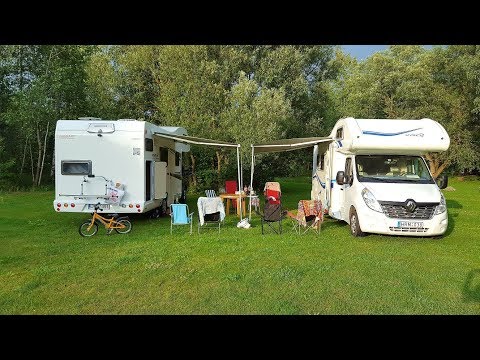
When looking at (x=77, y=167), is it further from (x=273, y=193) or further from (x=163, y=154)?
(x=273, y=193)

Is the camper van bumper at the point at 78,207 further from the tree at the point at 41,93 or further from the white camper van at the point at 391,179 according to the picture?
the tree at the point at 41,93

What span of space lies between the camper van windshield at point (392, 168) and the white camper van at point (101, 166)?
5177 mm

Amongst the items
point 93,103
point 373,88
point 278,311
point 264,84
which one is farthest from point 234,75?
point 278,311

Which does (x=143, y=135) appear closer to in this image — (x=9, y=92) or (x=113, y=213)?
(x=113, y=213)

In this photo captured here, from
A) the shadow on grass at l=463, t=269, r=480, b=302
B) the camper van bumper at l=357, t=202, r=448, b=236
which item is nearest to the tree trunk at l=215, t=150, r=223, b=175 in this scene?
the camper van bumper at l=357, t=202, r=448, b=236

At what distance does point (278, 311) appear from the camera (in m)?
4.70

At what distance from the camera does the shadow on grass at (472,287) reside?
528 centimetres

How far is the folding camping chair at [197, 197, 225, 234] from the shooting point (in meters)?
9.45

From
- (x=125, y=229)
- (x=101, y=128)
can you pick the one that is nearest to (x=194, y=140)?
(x=101, y=128)

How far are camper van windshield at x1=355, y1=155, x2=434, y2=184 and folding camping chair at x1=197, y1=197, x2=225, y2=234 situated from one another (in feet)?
10.7

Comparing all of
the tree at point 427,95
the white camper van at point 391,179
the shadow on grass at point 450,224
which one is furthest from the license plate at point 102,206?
the tree at point 427,95

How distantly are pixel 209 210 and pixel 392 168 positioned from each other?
4291 millimetres

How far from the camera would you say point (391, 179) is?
923cm

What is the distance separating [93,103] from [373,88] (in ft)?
60.0
